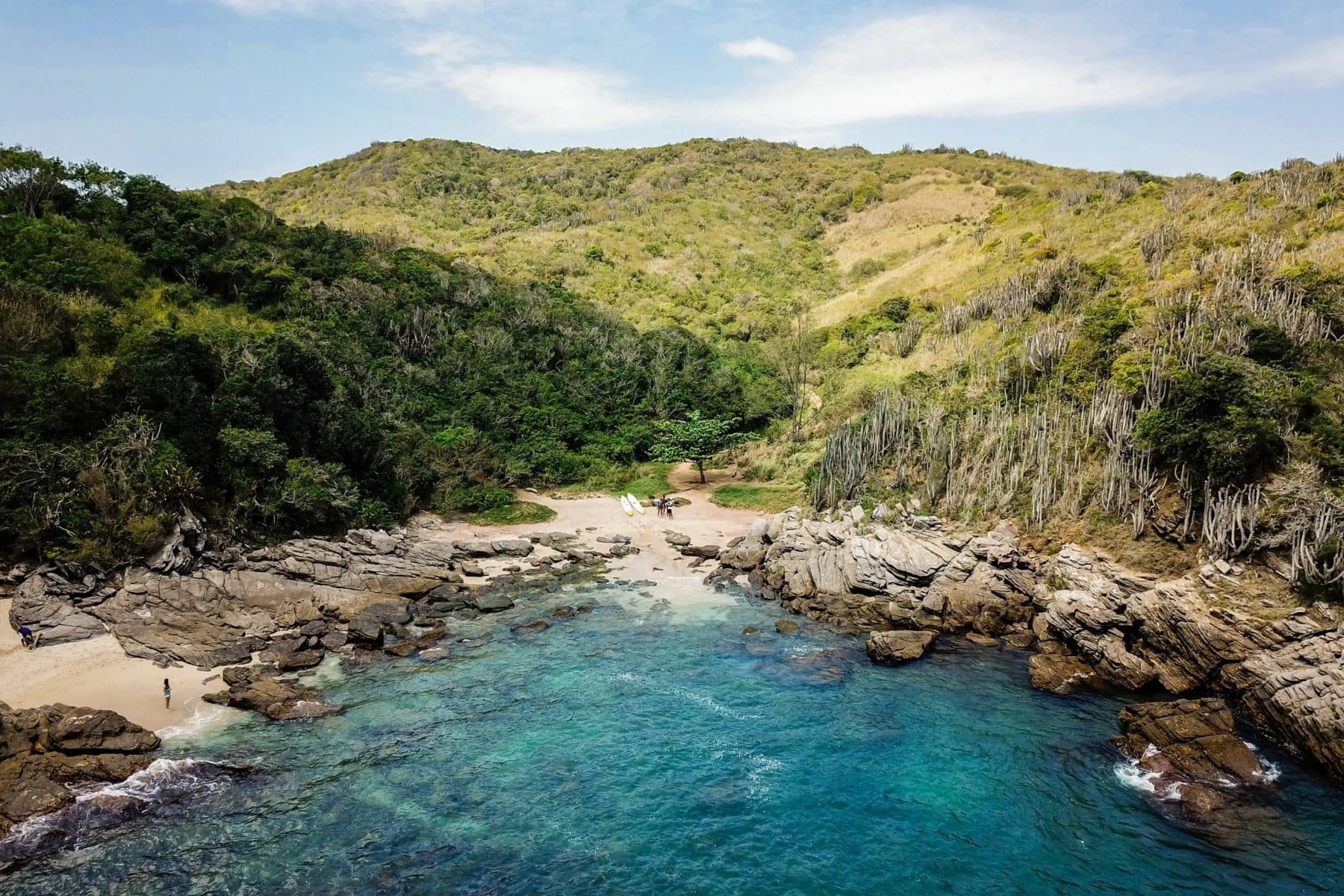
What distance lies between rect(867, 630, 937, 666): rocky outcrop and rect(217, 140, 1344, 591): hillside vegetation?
6504 mm

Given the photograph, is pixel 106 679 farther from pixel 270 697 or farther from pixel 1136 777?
pixel 1136 777

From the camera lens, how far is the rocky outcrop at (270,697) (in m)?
18.9

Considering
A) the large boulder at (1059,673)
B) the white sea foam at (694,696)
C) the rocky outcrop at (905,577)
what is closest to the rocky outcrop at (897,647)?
the rocky outcrop at (905,577)

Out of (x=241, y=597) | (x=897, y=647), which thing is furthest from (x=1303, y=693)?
(x=241, y=597)

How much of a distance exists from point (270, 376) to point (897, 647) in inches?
1109

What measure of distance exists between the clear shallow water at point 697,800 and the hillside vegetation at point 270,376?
1175cm

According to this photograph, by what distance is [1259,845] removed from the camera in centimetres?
1309

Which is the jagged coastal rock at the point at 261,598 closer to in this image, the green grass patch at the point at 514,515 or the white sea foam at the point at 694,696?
the green grass patch at the point at 514,515

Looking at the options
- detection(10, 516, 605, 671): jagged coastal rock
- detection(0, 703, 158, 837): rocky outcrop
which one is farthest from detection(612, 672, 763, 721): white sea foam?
detection(0, 703, 158, 837): rocky outcrop

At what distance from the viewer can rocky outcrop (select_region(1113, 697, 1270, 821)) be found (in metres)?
14.6

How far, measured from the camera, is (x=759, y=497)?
133ft

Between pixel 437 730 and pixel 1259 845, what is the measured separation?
60.2 ft

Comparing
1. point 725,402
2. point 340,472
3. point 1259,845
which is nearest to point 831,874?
point 1259,845

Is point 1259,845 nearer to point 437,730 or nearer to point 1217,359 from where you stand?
point 1217,359
